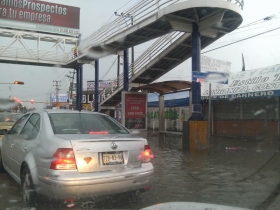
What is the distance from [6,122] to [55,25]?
21.8 meters

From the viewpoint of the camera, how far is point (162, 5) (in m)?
11.9

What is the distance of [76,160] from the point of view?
3871 mm

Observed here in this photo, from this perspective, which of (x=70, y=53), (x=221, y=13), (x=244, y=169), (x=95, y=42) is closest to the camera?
(x=244, y=169)

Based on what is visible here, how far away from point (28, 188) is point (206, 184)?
3.53 metres

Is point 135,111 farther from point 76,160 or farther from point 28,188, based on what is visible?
point 76,160

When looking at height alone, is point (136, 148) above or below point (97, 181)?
above

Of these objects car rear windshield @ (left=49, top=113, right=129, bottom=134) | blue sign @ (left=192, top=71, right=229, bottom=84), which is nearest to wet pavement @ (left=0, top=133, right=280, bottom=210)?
car rear windshield @ (left=49, top=113, right=129, bottom=134)

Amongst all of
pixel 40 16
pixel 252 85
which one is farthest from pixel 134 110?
pixel 40 16

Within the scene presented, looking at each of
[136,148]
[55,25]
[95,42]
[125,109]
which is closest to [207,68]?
[125,109]

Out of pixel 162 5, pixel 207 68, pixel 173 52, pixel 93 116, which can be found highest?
pixel 162 5

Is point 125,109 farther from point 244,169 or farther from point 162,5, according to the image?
point 244,169

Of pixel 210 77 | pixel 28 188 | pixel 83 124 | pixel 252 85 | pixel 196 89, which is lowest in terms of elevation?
pixel 28 188

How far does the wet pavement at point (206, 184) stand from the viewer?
471cm

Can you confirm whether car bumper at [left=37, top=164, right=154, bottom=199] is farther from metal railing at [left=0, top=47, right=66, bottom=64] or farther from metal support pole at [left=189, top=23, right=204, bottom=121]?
metal railing at [left=0, top=47, right=66, bottom=64]
